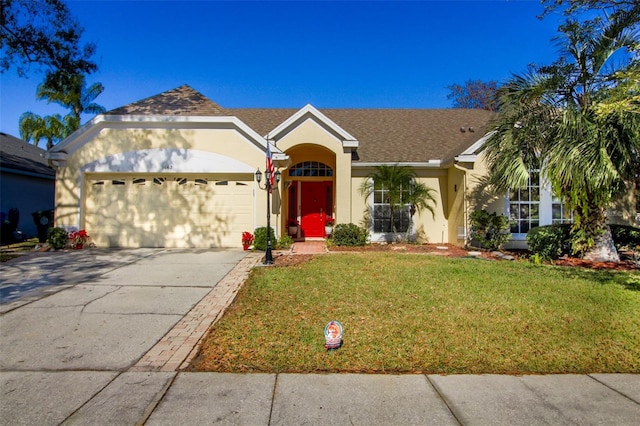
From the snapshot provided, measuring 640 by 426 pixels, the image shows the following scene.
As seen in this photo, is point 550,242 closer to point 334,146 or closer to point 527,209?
point 527,209

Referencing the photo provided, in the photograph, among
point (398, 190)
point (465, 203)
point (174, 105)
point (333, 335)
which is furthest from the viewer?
point (398, 190)

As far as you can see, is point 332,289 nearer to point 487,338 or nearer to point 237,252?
point 487,338

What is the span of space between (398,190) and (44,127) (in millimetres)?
28223

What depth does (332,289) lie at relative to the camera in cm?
702

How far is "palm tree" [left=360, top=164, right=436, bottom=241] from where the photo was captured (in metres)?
13.5

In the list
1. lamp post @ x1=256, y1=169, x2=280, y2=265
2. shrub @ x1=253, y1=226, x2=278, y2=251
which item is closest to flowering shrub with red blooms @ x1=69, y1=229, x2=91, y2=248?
shrub @ x1=253, y1=226, x2=278, y2=251

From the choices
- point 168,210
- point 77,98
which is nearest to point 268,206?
point 168,210

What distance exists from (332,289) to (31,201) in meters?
17.3

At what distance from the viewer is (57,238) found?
38.9ft

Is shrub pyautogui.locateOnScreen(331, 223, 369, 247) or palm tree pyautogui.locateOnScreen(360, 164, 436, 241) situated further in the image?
palm tree pyautogui.locateOnScreen(360, 164, 436, 241)

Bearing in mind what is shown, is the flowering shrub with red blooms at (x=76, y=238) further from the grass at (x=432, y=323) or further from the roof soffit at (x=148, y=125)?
the grass at (x=432, y=323)

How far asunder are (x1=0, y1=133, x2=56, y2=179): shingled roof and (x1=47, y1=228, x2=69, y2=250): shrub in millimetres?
6118

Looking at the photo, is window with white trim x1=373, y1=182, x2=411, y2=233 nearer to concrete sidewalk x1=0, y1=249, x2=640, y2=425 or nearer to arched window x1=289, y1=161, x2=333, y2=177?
arched window x1=289, y1=161, x2=333, y2=177

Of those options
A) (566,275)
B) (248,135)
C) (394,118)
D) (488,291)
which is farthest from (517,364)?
(394,118)
